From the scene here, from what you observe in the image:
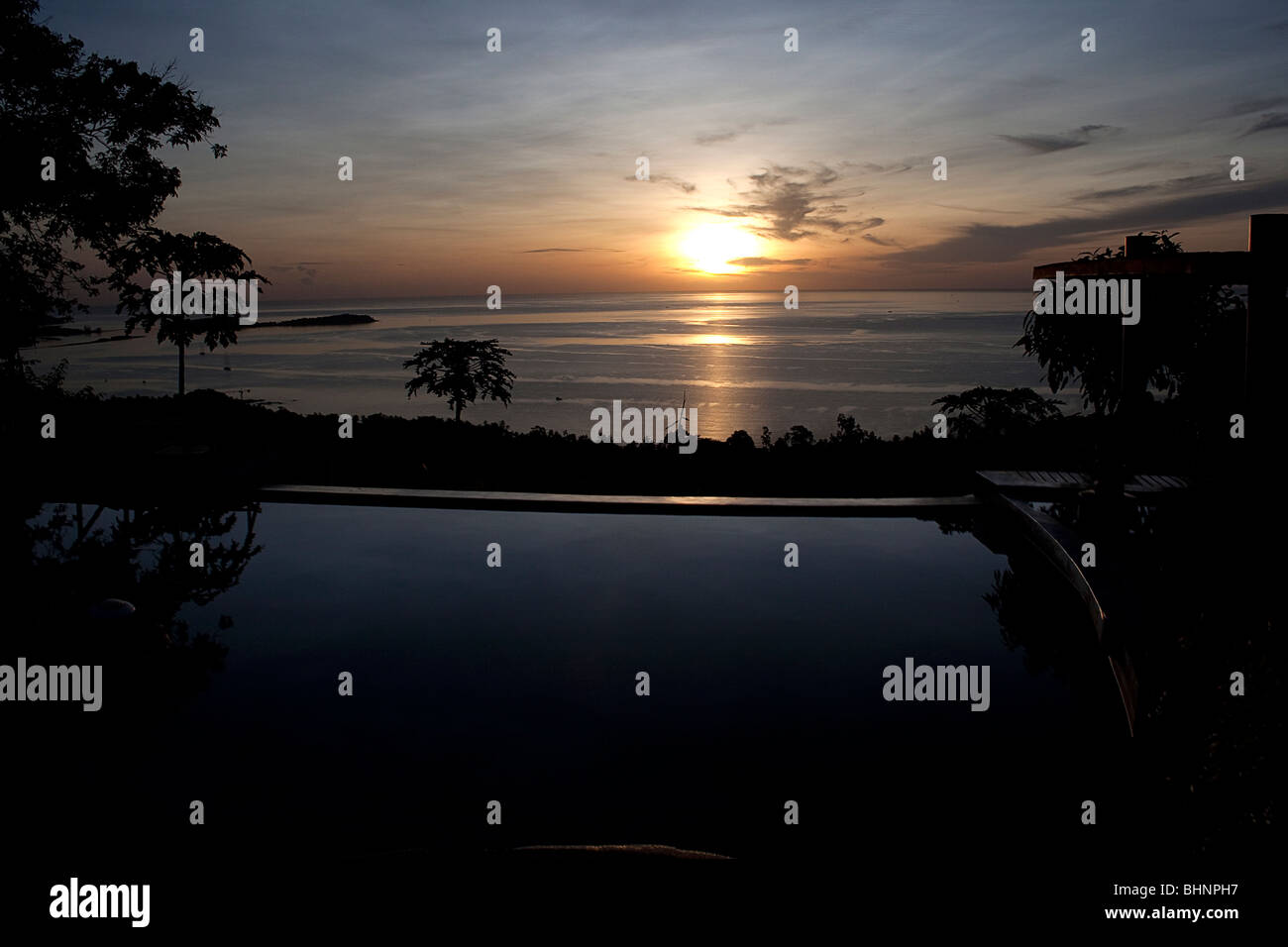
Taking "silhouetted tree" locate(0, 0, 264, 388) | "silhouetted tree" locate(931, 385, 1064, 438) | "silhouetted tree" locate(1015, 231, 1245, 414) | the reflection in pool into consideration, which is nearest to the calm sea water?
"silhouetted tree" locate(0, 0, 264, 388)

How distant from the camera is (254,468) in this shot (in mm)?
9516

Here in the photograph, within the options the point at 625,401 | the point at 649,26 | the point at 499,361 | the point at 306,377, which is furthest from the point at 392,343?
the point at 649,26

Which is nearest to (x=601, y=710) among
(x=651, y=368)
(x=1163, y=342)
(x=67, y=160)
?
(x=1163, y=342)

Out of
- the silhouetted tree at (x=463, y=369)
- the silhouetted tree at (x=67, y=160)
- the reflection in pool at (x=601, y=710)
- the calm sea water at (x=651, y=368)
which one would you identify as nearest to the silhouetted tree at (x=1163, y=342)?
the reflection in pool at (x=601, y=710)

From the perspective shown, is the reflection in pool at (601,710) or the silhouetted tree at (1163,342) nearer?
the reflection in pool at (601,710)

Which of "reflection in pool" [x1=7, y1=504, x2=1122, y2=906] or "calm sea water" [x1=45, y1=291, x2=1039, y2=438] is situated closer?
"reflection in pool" [x1=7, y1=504, x2=1122, y2=906]

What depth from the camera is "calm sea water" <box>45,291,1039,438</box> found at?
4547 cm

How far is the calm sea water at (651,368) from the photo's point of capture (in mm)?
45469

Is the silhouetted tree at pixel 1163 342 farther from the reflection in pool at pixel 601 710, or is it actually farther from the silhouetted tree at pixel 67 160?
the silhouetted tree at pixel 67 160

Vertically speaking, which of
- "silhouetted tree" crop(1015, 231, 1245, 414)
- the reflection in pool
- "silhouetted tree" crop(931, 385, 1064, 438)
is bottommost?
the reflection in pool

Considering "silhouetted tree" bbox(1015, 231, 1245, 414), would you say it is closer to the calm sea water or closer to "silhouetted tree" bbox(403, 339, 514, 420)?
"silhouetted tree" bbox(403, 339, 514, 420)

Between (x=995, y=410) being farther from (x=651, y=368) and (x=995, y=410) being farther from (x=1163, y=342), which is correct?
(x=651, y=368)

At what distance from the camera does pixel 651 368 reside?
66812mm

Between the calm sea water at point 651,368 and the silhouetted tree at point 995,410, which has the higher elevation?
the calm sea water at point 651,368
